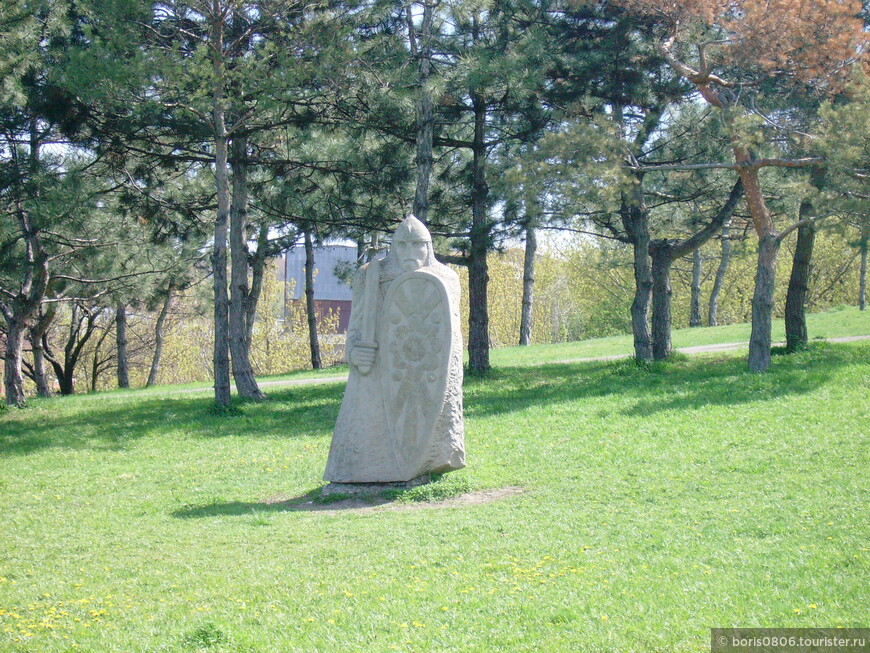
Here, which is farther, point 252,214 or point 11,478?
point 252,214

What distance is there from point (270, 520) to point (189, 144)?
1065 centimetres

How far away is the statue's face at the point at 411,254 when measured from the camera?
910 cm

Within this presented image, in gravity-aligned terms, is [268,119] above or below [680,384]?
above

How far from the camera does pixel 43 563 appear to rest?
269 inches

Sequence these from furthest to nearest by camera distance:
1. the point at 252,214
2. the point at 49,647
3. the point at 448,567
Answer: the point at 252,214 → the point at 448,567 → the point at 49,647

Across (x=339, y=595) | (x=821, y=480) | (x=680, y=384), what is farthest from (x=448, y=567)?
(x=680, y=384)

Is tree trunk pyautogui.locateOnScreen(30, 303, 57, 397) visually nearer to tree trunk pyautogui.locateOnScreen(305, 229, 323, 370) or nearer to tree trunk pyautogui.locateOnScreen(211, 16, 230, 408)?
tree trunk pyautogui.locateOnScreen(305, 229, 323, 370)

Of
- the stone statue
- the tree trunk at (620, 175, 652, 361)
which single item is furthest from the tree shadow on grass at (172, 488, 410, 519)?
the tree trunk at (620, 175, 652, 361)

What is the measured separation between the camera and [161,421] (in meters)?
15.7

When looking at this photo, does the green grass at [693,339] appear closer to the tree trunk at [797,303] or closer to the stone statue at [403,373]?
the tree trunk at [797,303]

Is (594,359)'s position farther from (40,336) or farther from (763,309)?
(40,336)

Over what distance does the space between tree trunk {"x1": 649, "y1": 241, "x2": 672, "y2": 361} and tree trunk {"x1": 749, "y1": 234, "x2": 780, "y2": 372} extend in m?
3.13

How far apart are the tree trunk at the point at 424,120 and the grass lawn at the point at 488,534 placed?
177 inches

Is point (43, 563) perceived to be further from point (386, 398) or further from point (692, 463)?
point (692, 463)
